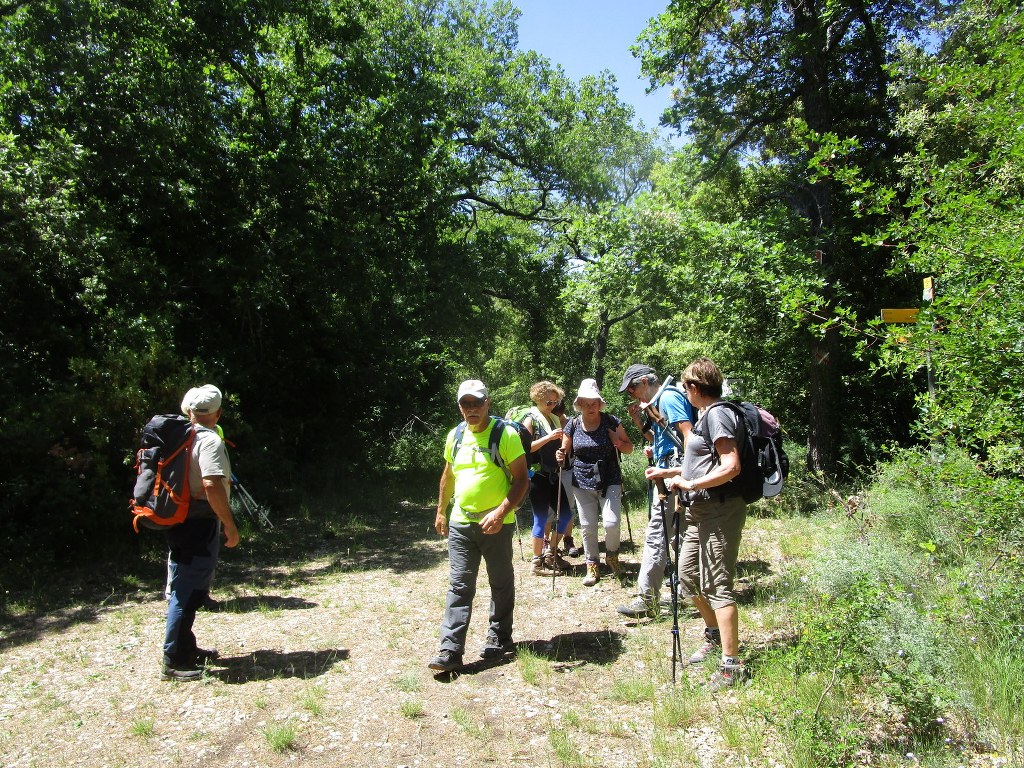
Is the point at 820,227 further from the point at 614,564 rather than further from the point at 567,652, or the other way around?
the point at 567,652

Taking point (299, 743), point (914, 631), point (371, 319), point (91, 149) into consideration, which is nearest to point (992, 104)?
point (914, 631)

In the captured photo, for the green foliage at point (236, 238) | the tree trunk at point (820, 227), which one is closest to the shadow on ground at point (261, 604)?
the green foliage at point (236, 238)

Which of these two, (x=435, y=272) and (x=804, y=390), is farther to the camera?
(x=435, y=272)

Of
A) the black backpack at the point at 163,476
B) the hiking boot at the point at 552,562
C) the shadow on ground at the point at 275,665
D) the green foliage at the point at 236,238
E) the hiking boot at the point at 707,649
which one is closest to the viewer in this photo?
the hiking boot at the point at 707,649

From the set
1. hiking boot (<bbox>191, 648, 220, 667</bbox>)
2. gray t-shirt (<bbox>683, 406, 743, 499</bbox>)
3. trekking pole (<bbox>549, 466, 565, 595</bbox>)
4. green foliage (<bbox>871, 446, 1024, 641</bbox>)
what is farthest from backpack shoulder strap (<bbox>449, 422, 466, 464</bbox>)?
green foliage (<bbox>871, 446, 1024, 641</bbox>)

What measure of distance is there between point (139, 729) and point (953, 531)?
18.1 ft

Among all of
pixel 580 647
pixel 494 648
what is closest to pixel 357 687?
pixel 494 648

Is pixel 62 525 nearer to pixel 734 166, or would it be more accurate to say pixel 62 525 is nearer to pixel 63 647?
pixel 63 647

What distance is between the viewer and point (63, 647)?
5.23 m

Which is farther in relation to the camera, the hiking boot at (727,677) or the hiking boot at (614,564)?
the hiking boot at (614,564)

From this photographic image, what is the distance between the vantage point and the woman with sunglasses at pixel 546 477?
6.48 m

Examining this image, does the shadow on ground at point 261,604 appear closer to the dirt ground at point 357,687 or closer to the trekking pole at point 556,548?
the dirt ground at point 357,687

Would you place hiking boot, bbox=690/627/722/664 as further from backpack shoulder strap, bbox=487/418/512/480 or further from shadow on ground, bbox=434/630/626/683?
backpack shoulder strap, bbox=487/418/512/480

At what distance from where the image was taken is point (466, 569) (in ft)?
14.3
